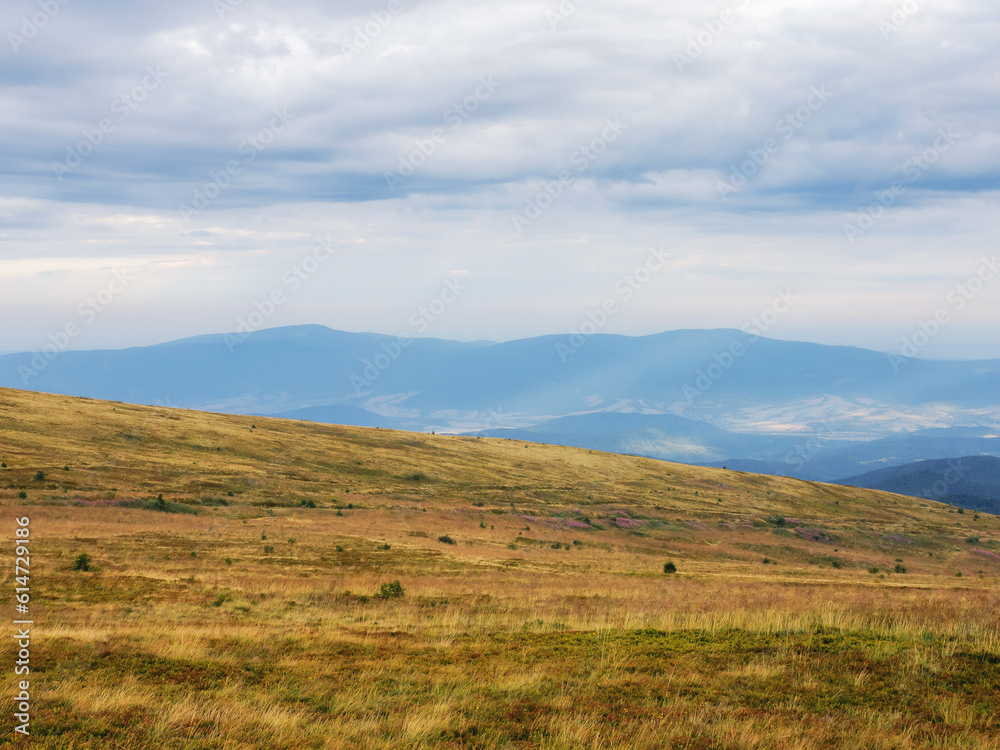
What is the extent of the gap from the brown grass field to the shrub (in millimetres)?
166

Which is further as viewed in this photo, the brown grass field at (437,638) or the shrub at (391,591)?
the shrub at (391,591)

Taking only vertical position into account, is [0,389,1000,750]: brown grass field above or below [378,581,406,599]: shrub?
above

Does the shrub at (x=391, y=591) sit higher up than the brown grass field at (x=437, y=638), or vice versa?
the brown grass field at (x=437, y=638)

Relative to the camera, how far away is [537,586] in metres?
24.8

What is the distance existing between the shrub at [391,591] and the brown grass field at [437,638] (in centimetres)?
17

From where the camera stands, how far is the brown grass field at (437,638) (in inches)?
341

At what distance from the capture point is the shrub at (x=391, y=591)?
69.6 feet

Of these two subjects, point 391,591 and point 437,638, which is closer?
point 437,638

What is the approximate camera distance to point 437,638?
14.5m

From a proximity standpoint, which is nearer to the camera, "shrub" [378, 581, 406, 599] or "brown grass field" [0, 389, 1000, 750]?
"brown grass field" [0, 389, 1000, 750]

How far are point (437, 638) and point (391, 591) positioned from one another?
7592 millimetres

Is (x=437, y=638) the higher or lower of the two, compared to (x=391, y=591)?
higher

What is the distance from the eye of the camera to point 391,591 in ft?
70.9

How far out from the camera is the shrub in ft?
69.6
